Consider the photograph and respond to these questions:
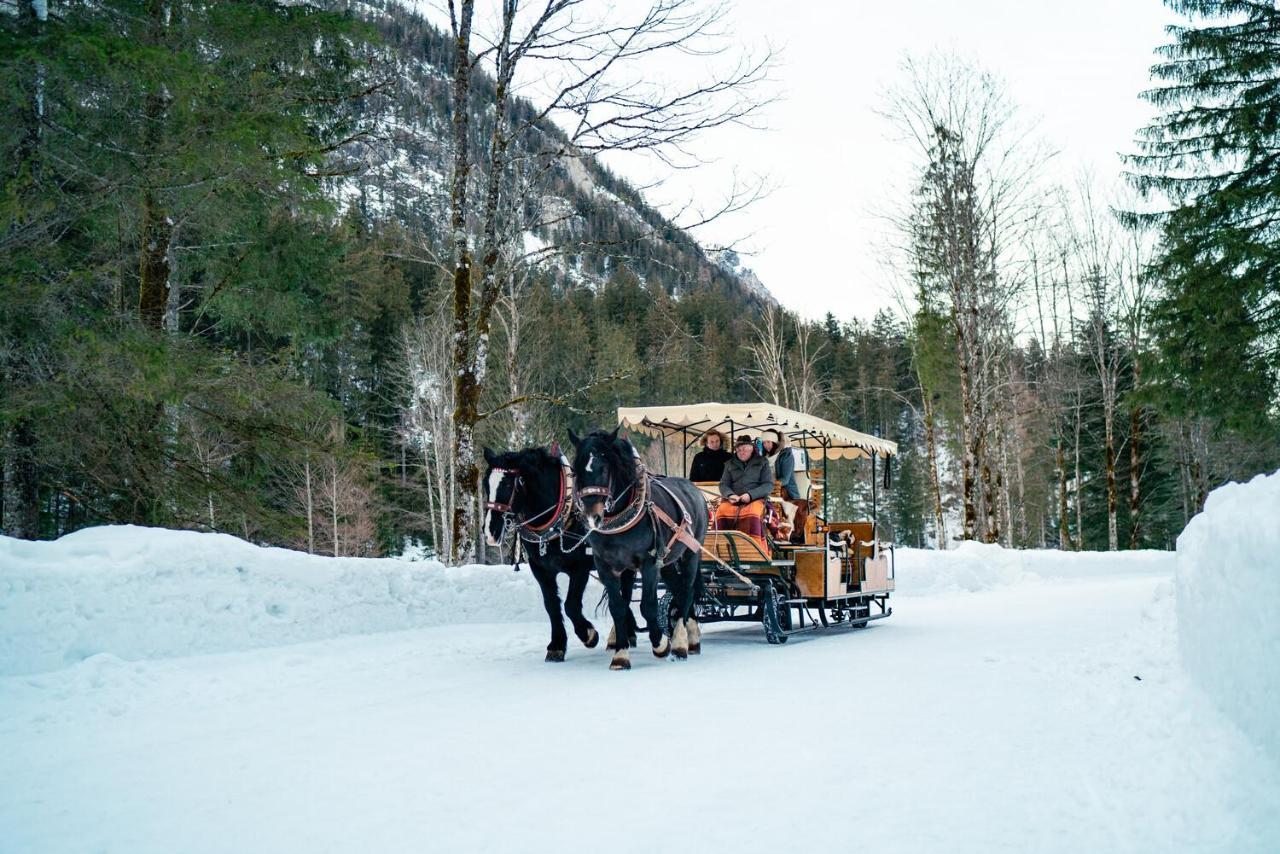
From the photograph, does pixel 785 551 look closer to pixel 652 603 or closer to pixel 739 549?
pixel 739 549

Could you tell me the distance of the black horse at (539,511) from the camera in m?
8.33

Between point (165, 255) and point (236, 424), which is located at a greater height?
point (165, 255)

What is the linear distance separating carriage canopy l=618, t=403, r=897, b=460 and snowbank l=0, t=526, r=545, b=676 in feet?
9.83

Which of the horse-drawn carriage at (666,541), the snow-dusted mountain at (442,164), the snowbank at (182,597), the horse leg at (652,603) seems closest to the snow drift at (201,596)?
the snowbank at (182,597)

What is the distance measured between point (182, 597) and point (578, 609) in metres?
3.51

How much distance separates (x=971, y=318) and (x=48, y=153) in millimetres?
19352

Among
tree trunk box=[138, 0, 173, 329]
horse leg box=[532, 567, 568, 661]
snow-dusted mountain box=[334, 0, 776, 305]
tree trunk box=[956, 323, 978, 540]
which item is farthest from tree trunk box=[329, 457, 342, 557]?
horse leg box=[532, 567, 568, 661]

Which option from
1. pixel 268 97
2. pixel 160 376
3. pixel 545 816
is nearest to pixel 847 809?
pixel 545 816

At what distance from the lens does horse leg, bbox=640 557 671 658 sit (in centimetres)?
849

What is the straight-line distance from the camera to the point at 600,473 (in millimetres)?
7969

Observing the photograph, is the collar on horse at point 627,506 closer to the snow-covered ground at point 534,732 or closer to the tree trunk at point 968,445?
the snow-covered ground at point 534,732

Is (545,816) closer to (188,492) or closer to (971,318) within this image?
(188,492)

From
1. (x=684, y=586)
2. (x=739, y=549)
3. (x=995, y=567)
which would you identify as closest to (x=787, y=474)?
(x=739, y=549)

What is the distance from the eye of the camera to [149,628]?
25.7 feet
